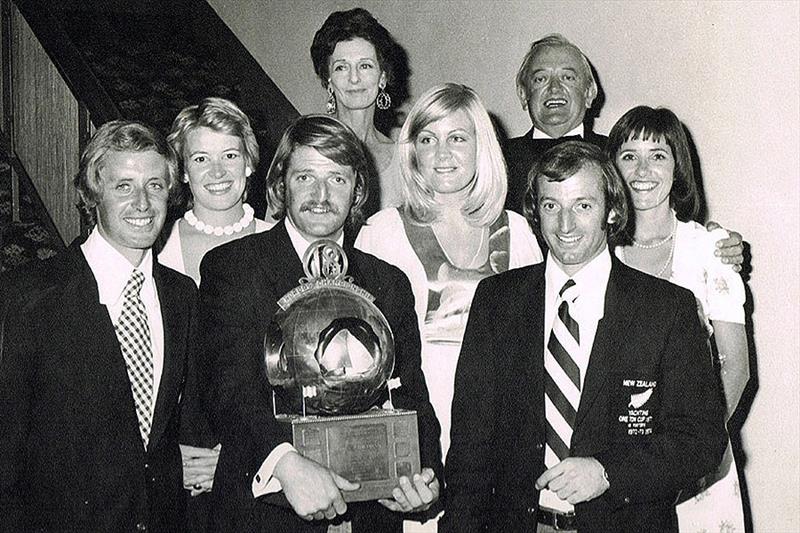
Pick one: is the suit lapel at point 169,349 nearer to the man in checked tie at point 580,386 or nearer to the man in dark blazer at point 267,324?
the man in dark blazer at point 267,324

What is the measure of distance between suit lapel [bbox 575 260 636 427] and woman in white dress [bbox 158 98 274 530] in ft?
4.39

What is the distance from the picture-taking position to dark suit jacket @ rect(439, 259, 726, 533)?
232cm

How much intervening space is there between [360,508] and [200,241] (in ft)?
4.02

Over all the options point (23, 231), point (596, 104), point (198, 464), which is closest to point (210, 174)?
point (198, 464)

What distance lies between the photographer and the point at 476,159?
294 centimetres

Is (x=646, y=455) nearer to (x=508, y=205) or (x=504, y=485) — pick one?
(x=504, y=485)

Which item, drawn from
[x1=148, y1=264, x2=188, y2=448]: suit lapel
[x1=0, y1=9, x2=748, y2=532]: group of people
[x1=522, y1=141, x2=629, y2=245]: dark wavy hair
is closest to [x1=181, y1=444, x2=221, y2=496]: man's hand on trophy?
[x1=0, y1=9, x2=748, y2=532]: group of people

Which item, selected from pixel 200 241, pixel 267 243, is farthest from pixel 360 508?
pixel 200 241

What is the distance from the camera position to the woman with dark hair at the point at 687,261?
3070 mm

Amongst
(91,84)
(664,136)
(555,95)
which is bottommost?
(664,136)

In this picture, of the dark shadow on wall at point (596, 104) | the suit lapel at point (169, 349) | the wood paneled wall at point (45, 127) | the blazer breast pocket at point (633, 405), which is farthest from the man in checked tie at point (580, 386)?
the wood paneled wall at point (45, 127)

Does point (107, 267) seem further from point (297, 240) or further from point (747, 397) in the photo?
point (747, 397)

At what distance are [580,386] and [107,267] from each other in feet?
4.02

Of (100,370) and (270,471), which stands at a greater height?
(100,370)
